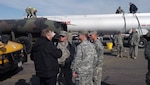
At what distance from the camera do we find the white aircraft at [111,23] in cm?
2225

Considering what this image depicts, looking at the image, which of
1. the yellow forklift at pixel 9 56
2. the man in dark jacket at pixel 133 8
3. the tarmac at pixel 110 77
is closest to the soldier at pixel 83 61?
the tarmac at pixel 110 77

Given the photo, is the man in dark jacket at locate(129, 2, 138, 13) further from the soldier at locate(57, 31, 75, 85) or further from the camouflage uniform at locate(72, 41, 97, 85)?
the camouflage uniform at locate(72, 41, 97, 85)

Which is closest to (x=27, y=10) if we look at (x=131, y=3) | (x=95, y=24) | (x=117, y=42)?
(x=95, y=24)

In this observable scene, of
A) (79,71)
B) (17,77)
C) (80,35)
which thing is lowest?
(17,77)

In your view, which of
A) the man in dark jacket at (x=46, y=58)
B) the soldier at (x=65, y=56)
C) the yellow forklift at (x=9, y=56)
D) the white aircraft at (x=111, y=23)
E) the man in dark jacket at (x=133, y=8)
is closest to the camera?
the man in dark jacket at (x=46, y=58)

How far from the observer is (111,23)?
22.6 meters

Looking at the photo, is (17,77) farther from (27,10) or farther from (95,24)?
(27,10)

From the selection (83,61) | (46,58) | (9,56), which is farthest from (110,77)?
(46,58)

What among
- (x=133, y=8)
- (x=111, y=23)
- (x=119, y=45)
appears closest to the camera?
(x=119, y=45)

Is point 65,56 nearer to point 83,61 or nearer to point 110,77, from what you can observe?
point 83,61

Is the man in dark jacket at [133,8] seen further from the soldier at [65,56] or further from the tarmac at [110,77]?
the soldier at [65,56]

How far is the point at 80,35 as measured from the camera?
17.6ft

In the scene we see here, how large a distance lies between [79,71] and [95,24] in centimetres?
1772

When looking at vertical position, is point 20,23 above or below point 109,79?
above
